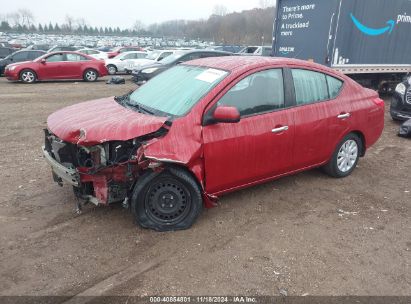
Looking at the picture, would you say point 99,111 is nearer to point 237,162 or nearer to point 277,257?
point 237,162

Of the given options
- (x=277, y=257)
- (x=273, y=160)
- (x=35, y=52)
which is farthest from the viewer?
(x=35, y=52)

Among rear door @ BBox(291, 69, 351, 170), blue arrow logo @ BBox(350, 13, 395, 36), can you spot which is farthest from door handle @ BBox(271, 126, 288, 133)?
blue arrow logo @ BBox(350, 13, 395, 36)

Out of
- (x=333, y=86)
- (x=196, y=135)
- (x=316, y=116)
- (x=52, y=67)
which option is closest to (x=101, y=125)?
(x=196, y=135)

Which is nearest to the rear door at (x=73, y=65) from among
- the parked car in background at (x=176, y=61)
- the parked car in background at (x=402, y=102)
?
the parked car in background at (x=176, y=61)

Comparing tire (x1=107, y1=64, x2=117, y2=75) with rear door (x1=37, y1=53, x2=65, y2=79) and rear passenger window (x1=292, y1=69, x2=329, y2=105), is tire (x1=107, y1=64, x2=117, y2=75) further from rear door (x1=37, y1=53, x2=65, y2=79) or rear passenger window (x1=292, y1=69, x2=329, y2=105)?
rear passenger window (x1=292, y1=69, x2=329, y2=105)

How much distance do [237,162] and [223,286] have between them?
134 centimetres

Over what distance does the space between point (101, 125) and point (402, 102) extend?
7.37 m

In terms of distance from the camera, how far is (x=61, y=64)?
617 inches

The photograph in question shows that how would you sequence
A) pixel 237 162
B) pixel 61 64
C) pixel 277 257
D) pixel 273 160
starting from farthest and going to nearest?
pixel 61 64 → pixel 273 160 → pixel 237 162 → pixel 277 257

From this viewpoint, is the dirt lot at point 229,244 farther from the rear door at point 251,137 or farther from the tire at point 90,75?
the tire at point 90,75

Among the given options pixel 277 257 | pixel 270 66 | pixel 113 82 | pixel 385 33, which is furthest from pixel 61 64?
pixel 277 257

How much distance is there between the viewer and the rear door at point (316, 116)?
4238 mm

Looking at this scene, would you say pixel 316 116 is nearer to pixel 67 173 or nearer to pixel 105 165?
pixel 105 165

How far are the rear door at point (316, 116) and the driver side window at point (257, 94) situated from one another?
0.25 metres
